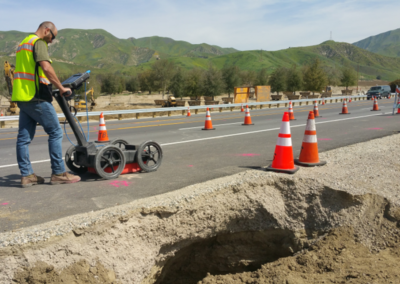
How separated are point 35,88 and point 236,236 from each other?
11.3 feet

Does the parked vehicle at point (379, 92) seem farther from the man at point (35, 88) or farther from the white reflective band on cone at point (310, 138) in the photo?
the man at point (35, 88)

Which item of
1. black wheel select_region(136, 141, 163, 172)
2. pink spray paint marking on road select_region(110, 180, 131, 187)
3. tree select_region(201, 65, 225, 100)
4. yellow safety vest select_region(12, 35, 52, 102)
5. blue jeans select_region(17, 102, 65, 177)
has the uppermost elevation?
tree select_region(201, 65, 225, 100)

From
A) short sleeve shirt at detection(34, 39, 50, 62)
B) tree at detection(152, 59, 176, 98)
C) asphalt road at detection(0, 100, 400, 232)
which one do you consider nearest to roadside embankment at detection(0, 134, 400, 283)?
asphalt road at detection(0, 100, 400, 232)

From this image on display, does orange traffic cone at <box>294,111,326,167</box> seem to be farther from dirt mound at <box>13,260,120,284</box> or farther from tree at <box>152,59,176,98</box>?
tree at <box>152,59,176,98</box>

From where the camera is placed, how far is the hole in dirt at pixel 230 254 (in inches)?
172

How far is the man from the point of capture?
452cm

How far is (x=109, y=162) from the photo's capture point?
5.26 meters

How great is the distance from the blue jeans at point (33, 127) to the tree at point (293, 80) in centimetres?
6015

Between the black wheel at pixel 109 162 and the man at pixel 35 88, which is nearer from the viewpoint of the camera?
the man at pixel 35 88

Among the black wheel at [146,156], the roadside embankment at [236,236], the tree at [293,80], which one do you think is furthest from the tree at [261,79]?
the roadside embankment at [236,236]

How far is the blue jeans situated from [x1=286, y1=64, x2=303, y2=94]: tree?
2368 inches

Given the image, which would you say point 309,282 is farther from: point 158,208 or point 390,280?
point 158,208

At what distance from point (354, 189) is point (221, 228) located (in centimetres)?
184

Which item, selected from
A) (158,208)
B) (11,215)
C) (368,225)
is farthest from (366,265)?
(11,215)
